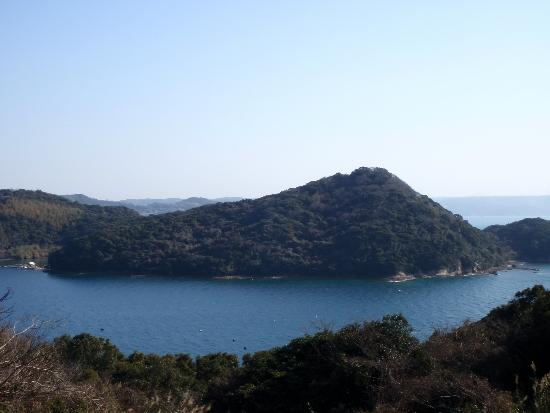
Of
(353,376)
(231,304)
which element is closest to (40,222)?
(231,304)

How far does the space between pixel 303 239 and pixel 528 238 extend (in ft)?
89.0

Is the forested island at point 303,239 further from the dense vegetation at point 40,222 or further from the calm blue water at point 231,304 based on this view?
the calm blue water at point 231,304

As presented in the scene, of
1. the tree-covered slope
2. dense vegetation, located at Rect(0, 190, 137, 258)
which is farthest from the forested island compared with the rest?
dense vegetation, located at Rect(0, 190, 137, 258)

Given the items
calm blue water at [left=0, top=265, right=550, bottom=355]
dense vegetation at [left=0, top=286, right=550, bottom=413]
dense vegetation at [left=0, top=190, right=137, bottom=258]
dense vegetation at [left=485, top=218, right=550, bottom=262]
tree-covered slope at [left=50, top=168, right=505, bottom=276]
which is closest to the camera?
dense vegetation at [left=0, top=286, right=550, bottom=413]

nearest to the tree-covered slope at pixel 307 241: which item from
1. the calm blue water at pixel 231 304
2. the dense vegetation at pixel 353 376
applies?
the calm blue water at pixel 231 304

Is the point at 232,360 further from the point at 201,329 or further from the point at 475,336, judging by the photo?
the point at 201,329

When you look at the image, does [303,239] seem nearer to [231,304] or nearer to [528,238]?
[231,304]

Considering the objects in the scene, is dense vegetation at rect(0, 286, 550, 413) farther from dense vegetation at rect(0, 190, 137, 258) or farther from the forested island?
dense vegetation at rect(0, 190, 137, 258)

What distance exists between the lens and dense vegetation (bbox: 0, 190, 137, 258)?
76.4m

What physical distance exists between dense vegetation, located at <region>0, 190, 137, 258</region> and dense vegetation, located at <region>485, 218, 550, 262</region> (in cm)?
4933

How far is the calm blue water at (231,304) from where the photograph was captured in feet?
114

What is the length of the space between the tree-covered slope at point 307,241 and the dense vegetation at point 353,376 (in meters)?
42.9

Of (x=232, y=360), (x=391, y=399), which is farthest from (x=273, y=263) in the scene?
(x=391, y=399)

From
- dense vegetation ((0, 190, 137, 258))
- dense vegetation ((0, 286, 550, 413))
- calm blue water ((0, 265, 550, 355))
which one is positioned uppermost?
dense vegetation ((0, 190, 137, 258))
